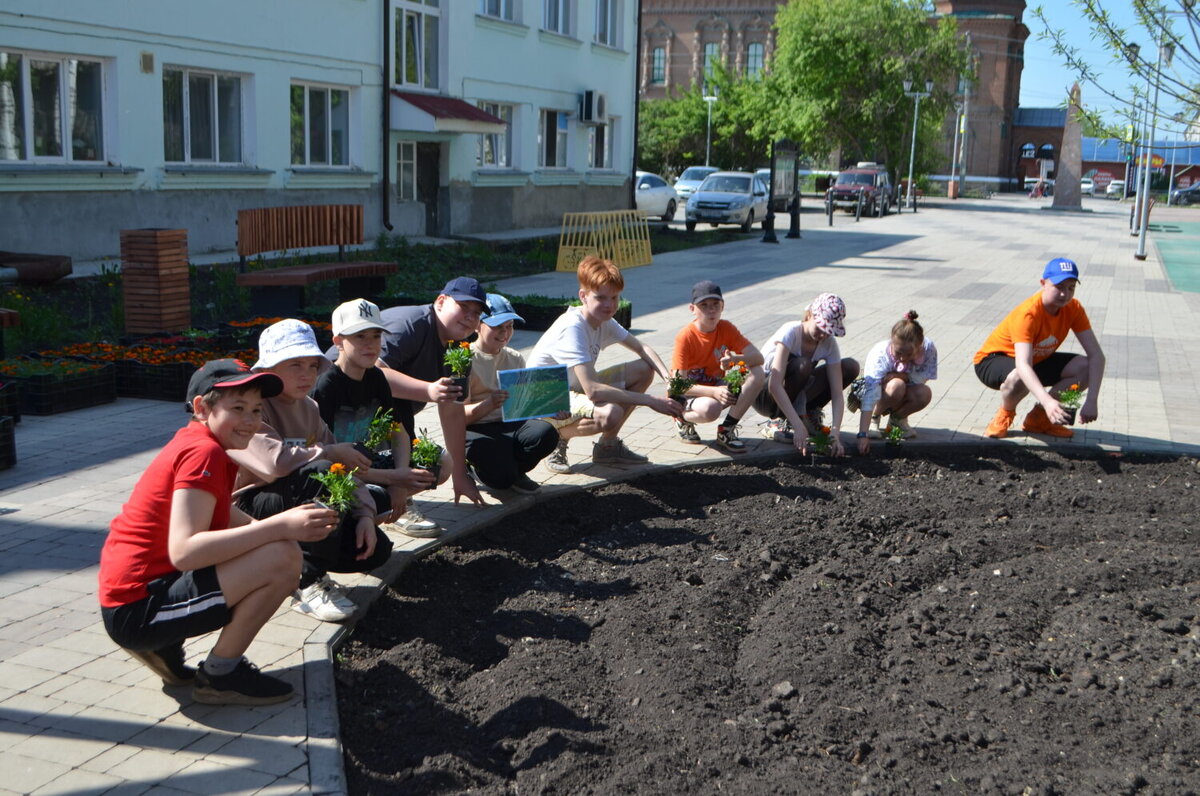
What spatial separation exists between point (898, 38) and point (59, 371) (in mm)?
58161

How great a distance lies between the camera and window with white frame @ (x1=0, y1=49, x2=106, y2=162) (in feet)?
52.2

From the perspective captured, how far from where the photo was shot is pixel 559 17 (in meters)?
30.0

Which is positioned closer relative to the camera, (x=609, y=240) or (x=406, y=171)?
(x=609, y=240)

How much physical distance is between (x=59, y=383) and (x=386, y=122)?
16.2 meters

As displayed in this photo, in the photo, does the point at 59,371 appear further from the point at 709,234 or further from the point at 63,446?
the point at 709,234

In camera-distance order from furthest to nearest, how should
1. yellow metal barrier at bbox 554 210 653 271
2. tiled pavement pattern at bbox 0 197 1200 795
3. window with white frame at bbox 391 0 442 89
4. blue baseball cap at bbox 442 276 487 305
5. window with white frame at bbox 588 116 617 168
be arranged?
window with white frame at bbox 588 116 617 168, window with white frame at bbox 391 0 442 89, yellow metal barrier at bbox 554 210 653 271, blue baseball cap at bbox 442 276 487 305, tiled pavement pattern at bbox 0 197 1200 795

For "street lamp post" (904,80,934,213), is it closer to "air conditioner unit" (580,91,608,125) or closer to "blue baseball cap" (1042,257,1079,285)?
"air conditioner unit" (580,91,608,125)

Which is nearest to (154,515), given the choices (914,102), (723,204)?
(723,204)

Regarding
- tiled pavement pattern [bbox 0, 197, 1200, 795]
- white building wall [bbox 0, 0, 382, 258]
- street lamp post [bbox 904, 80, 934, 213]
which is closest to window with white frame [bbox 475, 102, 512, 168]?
white building wall [bbox 0, 0, 382, 258]

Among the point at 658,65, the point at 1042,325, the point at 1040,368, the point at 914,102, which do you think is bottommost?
the point at 1040,368

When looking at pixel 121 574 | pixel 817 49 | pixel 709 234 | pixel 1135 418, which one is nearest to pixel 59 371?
pixel 121 574

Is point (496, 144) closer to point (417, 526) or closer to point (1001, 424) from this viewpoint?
point (1001, 424)

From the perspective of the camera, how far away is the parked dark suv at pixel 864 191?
46.0 metres

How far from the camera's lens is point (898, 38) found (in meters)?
60.1
